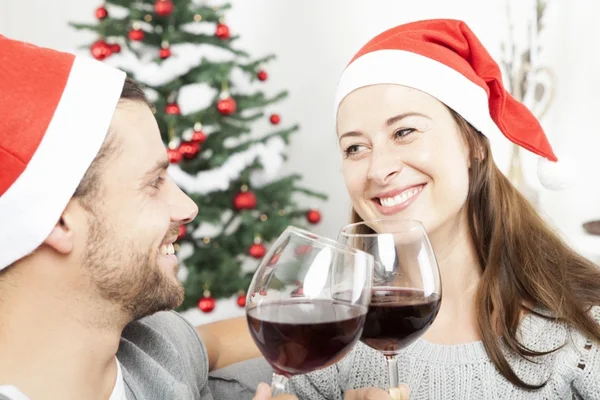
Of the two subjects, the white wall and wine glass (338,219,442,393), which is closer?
wine glass (338,219,442,393)

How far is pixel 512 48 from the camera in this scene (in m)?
3.51

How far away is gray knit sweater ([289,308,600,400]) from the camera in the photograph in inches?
57.8

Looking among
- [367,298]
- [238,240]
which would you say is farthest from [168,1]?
[367,298]

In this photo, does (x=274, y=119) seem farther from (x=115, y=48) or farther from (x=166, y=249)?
(x=166, y=249)

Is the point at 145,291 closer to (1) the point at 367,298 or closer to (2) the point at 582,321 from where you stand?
(1) the point at 367,298

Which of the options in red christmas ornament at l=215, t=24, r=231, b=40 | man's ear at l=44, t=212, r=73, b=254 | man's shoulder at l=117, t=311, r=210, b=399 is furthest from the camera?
red christmas ornament at l=215, t=24, r=231, b=40

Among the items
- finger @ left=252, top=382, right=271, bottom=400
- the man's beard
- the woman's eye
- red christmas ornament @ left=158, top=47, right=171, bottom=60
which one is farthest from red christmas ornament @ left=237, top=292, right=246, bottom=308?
finger @ left=252, top=382, right=271, bottom=400

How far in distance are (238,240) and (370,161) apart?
1942mm

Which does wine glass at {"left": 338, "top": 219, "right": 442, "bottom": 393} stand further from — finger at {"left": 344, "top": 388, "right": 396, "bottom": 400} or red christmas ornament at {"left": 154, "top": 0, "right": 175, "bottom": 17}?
red christmas ornament at {"left": 154, "top": 0, "right": 175, "bottom": 17}

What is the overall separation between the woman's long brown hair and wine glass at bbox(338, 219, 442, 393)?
0.41 meters

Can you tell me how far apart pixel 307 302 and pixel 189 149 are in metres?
2.31

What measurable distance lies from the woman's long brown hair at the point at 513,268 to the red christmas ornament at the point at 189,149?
1707 mm

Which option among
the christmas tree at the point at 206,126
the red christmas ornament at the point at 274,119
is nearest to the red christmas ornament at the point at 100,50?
the christmas tree at the point at 206,126

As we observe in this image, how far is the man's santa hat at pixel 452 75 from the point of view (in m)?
1.65
